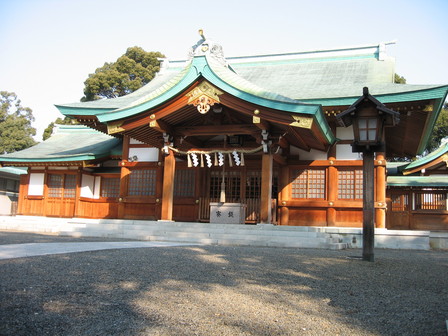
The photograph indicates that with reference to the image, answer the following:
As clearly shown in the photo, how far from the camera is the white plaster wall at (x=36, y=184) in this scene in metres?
19.1

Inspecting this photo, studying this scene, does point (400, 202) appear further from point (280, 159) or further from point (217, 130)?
point (217, 130)

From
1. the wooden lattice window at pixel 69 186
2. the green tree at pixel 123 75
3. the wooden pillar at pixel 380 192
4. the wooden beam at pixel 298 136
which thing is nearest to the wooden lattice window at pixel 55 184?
the wooden lattice window at pixel 69 186

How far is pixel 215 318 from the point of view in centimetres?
398

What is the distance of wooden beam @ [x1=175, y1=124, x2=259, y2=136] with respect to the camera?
43.9 ft

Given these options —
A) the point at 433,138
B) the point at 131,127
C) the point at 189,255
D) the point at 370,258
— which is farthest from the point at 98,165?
the point at 433,138

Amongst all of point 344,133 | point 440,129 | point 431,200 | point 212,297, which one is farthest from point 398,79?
point 212,297

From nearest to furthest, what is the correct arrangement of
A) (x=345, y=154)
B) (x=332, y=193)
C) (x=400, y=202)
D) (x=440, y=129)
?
(x=332, y=193) < (x=345, y=154) < (x=400, y=202) < (x=440, y=129)

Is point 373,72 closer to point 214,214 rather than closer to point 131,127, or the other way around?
point 214,214

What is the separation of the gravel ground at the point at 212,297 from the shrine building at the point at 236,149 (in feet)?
20.2

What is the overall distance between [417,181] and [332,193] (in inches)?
196

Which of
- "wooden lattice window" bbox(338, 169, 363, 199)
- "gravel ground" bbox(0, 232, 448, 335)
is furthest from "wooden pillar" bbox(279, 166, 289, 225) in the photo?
"gravel ground" bbox(0, 232, 448, 335)

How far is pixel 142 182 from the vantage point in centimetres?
1655

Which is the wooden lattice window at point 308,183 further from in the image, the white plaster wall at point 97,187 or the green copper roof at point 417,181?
the white plaster wall at point 97,187

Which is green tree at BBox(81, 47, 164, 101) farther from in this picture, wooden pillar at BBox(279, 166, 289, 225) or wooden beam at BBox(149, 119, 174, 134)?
wooden pillar at BBox(279, 166, 289, 225)
